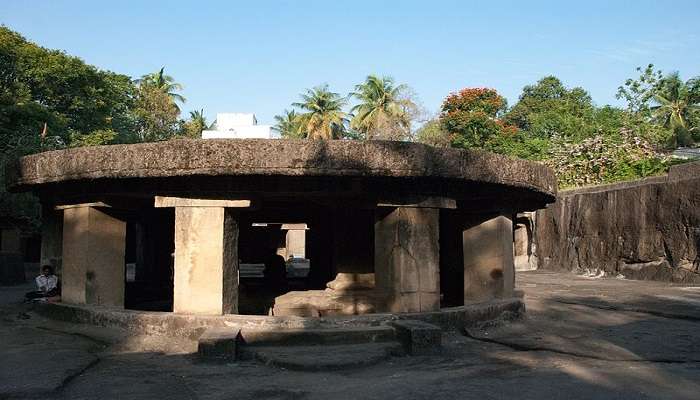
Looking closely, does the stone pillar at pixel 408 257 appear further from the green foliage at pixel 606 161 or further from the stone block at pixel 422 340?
the green foliage at pixel 606 161

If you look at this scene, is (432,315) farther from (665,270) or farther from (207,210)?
(665,270)

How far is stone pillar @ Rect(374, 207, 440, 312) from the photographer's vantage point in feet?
21.9

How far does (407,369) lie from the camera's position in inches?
206

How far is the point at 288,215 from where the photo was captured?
39.5 ft

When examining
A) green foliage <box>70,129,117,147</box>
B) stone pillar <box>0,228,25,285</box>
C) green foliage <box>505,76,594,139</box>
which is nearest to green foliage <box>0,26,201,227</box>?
green foliage <box>70,129,117,147</box>

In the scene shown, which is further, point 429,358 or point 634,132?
point 634,132

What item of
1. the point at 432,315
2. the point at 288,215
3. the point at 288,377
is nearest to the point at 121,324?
the point at 288,377

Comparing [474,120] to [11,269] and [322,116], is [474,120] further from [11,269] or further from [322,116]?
[11,269]

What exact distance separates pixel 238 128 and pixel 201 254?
177 centimetres

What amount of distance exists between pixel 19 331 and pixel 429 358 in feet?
15.4

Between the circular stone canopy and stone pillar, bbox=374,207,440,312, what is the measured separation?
0.22 metres

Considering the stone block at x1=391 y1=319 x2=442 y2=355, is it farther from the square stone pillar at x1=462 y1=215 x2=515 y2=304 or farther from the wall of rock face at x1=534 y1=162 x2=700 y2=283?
the wall of rock face at x1=534 y1=162 x2=700 y2=283

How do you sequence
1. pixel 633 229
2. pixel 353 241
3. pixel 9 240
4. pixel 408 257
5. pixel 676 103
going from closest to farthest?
pixel 408 257 < pixel 353 241 < pixel 633 229 < pixel 9 240 < pixel 676 103

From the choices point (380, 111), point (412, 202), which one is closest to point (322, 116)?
point (380, 111)
